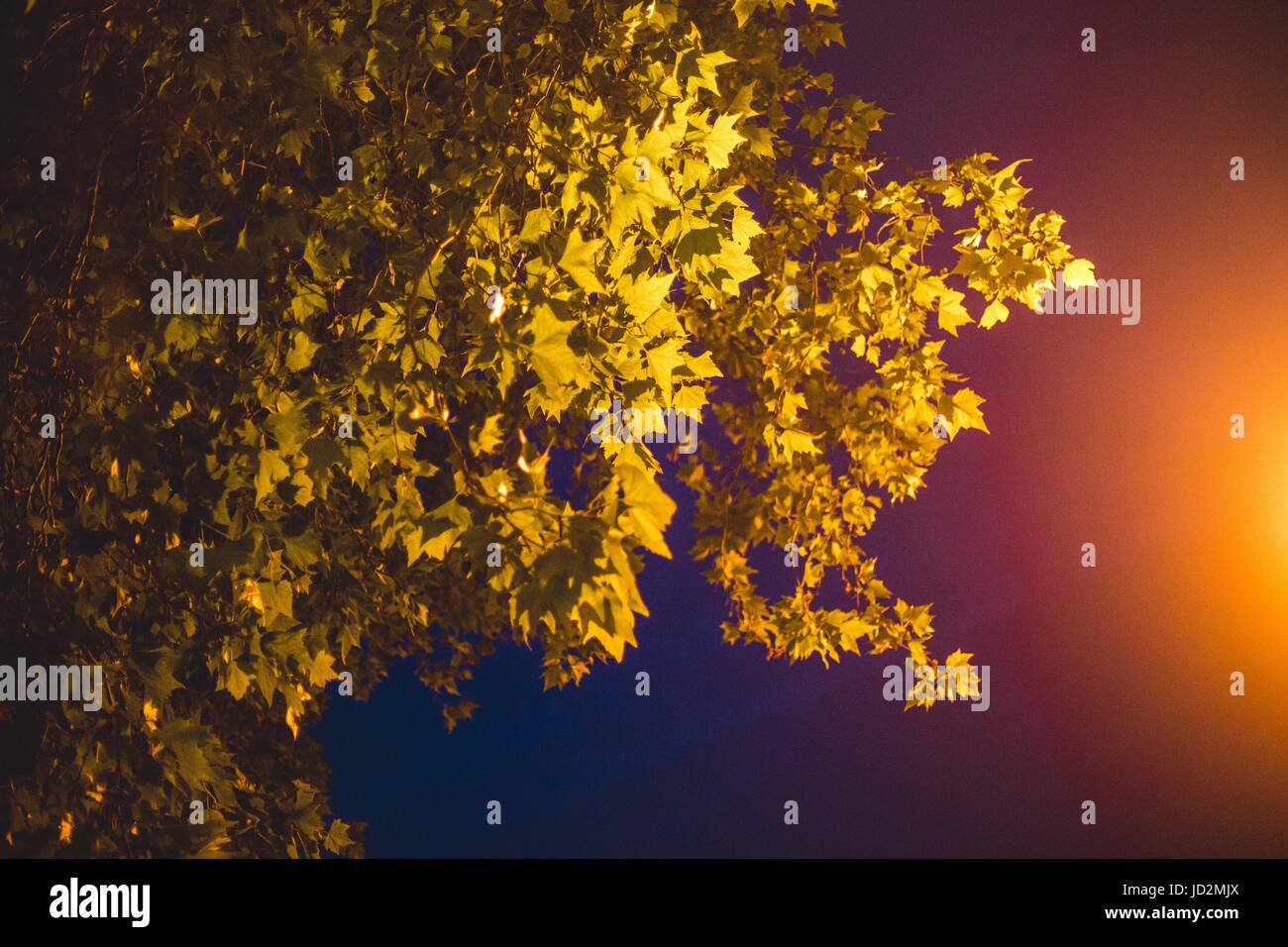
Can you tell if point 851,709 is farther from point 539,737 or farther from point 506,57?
point 506,57

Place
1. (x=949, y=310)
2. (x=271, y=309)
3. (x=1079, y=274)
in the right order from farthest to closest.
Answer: (x=949, y=310) → (x=1079, y=274) → (x=271, y=309)

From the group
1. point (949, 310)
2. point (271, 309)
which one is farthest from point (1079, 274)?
point (271, 309)

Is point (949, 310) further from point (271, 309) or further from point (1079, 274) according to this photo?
point (271, 309)

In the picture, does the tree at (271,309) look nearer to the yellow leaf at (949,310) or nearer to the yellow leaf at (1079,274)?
the yellow leaf at (1079,274)

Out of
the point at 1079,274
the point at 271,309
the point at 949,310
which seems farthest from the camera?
the point at 949,310

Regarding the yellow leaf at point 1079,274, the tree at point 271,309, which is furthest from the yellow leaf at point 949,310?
the tree at point 271,309

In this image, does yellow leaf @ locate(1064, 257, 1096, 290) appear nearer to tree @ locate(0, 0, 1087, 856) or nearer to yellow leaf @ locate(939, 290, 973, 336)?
yellow leaf @ locate(939, 290, 973, 336)

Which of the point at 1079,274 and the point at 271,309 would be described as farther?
the point at 1079,274

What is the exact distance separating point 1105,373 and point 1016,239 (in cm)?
183

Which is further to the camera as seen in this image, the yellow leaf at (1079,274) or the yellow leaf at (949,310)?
the yellow leaf at (949,310)
